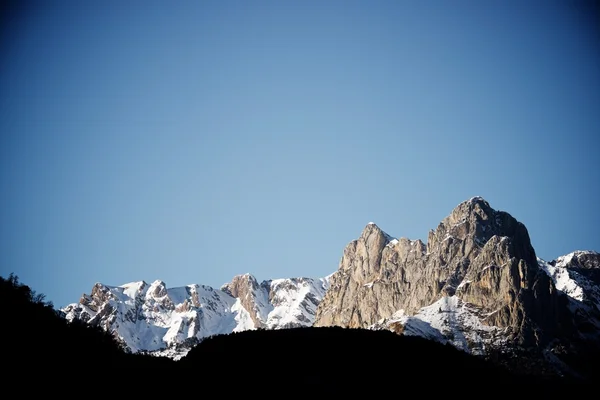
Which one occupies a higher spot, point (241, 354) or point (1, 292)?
point (1, 292)

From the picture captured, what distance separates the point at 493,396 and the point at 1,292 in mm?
69775

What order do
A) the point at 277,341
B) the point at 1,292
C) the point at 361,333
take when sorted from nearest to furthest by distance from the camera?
the point at 277,341
the point at 361,333
the point at 1,292

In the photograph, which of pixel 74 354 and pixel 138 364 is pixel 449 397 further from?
pixel 74 354

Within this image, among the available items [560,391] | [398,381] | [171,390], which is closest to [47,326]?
[171,390]

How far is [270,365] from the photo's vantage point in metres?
61.5

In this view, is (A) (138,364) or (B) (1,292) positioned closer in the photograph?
(A) (138,364)

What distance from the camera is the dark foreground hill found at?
185ft

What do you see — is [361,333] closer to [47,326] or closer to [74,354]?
[74,354]

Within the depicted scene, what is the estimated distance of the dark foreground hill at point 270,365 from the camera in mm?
56500

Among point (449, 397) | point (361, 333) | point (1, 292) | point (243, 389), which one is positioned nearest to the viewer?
point (243, 389)

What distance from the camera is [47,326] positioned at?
3100 inches

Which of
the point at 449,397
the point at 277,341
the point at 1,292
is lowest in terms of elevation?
the point at 449,397

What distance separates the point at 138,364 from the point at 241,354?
1358cm

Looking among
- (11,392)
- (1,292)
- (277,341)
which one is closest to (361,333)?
(277,341)
